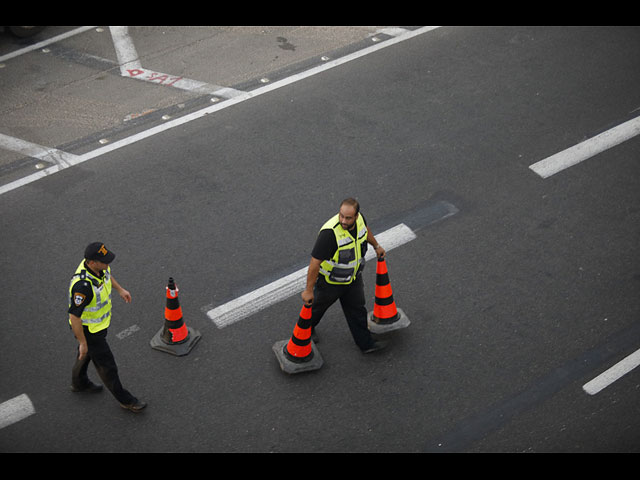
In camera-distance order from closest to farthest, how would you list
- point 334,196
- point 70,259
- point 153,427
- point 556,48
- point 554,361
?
1. point 153,427
2. point 554,361
3. point 70,259
4. point 334,196
5. point 556,48

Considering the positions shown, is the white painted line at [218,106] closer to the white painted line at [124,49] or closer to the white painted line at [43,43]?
the white painted line at [124,49]

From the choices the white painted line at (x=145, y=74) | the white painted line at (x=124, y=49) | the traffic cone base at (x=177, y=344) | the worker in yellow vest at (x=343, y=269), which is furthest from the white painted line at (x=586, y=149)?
the white painted line at (x=124, y=49)

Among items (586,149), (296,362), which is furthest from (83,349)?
(586,149)

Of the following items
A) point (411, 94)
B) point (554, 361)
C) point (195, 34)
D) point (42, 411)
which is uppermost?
point (195, 34)

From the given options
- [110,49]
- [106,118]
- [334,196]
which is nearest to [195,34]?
[110,49]

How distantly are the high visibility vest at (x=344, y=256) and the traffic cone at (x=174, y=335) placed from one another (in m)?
1.50

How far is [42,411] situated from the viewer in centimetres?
651

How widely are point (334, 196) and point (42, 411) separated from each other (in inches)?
158

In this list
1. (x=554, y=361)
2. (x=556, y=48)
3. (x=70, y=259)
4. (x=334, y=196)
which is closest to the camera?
(x=554, y=361)

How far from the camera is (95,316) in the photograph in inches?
237

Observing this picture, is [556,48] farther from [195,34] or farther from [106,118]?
[106,118]

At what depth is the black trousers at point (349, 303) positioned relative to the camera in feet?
21.5

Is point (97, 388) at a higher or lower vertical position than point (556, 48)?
lower

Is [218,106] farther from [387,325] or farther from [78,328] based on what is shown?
[78,328]
